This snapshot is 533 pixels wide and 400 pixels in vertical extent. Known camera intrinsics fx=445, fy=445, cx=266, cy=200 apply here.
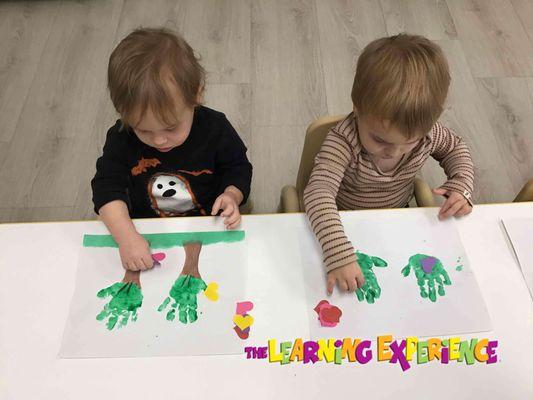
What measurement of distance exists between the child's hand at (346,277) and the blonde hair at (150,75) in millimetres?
339

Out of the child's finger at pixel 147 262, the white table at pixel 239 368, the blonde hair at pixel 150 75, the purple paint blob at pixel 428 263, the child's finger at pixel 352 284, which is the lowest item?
the white table at pixel 239 368

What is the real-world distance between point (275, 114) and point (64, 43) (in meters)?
1.02

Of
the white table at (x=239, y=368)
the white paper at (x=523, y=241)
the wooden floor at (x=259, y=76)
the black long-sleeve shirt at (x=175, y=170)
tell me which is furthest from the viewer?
the wooden floor at (x=259, y=76)

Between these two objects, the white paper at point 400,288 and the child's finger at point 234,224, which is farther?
the child's finger at point 234,224

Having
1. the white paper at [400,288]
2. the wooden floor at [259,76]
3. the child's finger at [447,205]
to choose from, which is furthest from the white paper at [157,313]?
the wooden floor at [259,76]

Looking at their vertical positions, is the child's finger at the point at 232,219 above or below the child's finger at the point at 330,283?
above

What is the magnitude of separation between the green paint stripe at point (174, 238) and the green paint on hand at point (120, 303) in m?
0.08

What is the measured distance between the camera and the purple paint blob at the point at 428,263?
695 mm

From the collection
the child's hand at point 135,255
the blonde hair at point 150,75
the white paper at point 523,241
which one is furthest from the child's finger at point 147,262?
the white paper at point 523,241

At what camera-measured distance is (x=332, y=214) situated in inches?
28.6

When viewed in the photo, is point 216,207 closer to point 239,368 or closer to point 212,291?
point 212,291

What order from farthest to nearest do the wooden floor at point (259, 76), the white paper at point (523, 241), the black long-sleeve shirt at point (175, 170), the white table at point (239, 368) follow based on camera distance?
1. the wooden floor at point (259, 76)
2. the black long-sleeve shirt at point (175, 170)
3. the white paper at point (523, 241)
4. the white table at point (239, 368)

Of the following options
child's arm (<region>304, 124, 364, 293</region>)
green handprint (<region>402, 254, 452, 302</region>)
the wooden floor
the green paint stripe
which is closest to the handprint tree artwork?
the green paint stripe

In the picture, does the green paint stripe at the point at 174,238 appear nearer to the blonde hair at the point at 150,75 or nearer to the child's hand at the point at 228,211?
the child's hand at the point at 228,211
